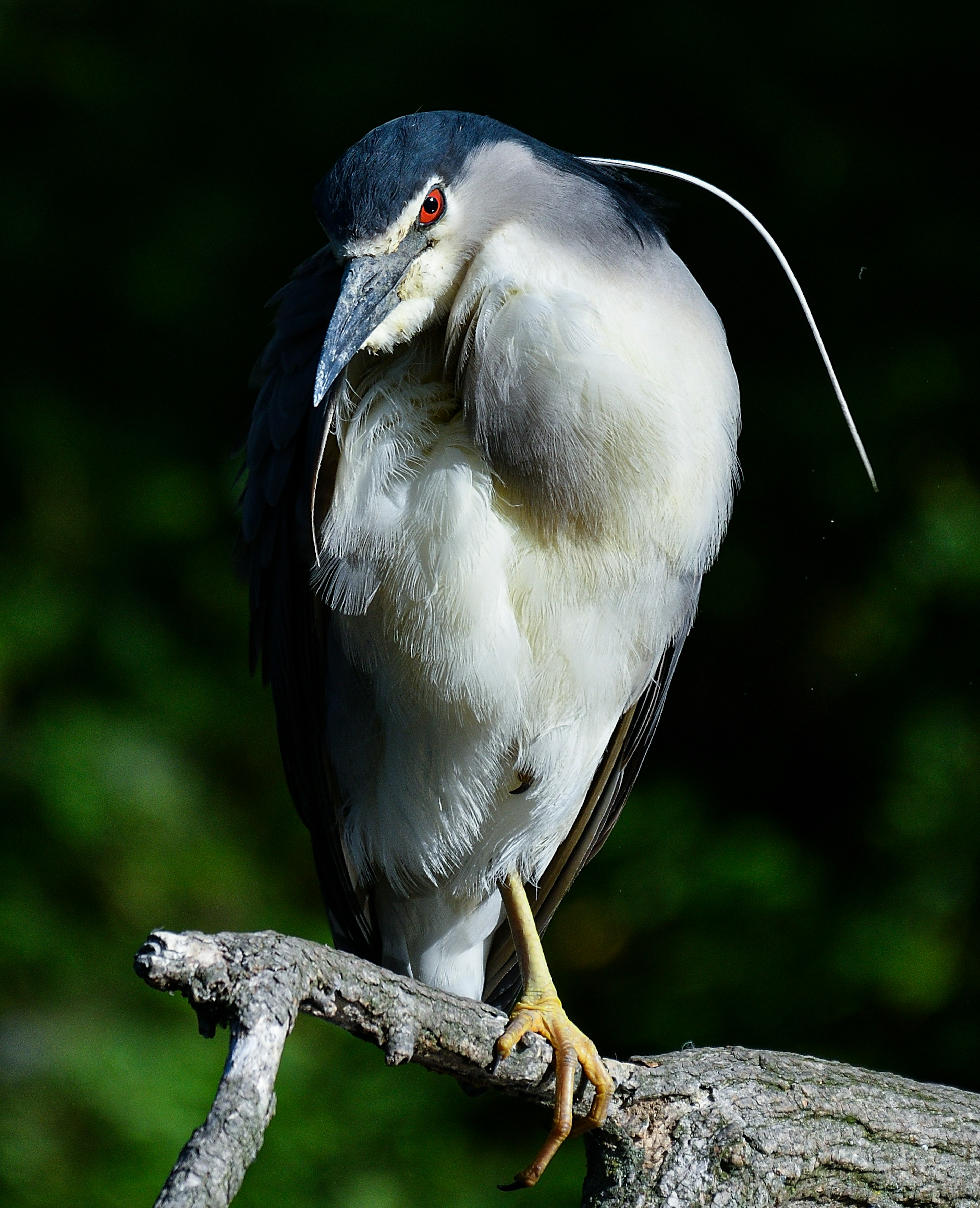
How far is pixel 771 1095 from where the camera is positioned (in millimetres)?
1394

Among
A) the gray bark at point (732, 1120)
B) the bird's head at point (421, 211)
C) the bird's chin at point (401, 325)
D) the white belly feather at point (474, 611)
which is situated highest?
the bird's head at point (421, 211)

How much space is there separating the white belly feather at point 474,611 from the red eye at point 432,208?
8 centimetres

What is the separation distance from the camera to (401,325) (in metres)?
1.36

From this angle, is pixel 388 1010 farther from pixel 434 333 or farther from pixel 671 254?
pixel 671 254

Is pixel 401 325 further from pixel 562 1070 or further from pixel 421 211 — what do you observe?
pixel 562 1070

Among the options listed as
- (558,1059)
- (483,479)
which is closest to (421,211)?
(483,479)

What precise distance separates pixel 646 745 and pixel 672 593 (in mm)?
387

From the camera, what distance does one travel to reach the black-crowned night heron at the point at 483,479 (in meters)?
1.35

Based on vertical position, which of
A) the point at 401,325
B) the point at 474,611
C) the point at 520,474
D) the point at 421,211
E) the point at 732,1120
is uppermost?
the point at 421,211

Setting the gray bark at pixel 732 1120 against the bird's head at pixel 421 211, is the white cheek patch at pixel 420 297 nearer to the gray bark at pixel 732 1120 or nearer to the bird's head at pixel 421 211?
the bird's head at pixel 421 211

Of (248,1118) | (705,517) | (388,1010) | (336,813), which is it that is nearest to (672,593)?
(705,517)

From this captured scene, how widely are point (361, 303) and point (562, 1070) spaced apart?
34.9 inches

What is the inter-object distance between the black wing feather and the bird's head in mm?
99

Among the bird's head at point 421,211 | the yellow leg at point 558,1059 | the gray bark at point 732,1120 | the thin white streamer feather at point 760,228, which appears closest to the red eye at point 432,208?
the bird's head at point 421,211
